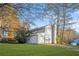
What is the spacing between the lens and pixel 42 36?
92.4 inches

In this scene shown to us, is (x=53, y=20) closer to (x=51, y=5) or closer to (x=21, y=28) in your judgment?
(x=51, y=5)

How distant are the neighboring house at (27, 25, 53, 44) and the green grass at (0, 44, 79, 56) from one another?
0.05 m

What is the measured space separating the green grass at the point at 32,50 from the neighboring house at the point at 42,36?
0.05 meters

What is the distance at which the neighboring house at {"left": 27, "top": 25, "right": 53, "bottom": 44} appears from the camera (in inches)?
92.3

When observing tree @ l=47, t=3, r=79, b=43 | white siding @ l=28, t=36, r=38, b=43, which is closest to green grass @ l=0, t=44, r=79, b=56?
white siding @ l=28, t=36, r=38, b=43

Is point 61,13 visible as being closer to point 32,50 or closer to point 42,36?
point 42,36

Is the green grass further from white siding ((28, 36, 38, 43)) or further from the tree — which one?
the tree

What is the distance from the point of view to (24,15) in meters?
2.37

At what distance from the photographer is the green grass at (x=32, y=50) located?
2.32 m

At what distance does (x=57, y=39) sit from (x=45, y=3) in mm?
356

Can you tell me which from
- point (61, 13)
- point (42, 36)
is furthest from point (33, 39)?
point (61, 13)

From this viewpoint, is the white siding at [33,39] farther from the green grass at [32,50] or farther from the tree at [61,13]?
the tree at [61,13]

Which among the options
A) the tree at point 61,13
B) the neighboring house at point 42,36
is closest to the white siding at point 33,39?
the neighboring house at point 42,36

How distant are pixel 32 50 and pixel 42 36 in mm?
160
